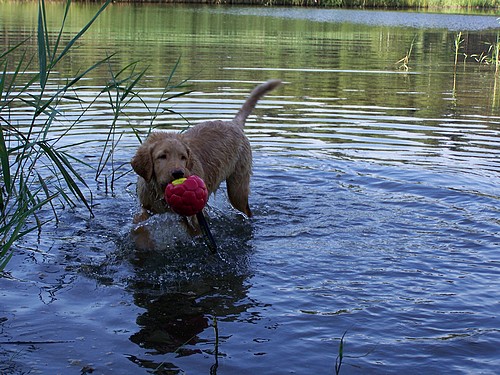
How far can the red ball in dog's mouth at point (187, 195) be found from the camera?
16.6 feet

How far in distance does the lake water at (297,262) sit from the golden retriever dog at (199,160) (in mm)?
267

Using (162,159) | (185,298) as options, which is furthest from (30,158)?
(185,298)

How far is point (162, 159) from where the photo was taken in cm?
568

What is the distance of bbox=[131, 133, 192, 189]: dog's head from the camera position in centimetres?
557

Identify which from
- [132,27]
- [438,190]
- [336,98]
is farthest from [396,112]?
[132,27]

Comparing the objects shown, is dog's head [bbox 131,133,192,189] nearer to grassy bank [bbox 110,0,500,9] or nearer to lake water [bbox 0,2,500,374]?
lake water [bbox 0,2,500,374]

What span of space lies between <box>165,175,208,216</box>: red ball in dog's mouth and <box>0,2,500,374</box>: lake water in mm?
621

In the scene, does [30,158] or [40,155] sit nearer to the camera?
[40,155]

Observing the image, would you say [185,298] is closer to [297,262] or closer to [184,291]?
[184,291]

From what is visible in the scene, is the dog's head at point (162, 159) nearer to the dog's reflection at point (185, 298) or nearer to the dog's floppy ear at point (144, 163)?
the dog's floppy ear at point (144, 163)

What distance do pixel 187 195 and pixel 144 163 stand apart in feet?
3.03

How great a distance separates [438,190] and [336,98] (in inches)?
251

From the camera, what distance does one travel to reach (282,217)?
23.2 feet

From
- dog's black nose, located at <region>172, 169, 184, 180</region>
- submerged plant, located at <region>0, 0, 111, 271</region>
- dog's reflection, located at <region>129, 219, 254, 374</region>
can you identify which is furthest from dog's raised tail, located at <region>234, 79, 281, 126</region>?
dog's black nose, located at <region>172, 169, 184, 180</region>
